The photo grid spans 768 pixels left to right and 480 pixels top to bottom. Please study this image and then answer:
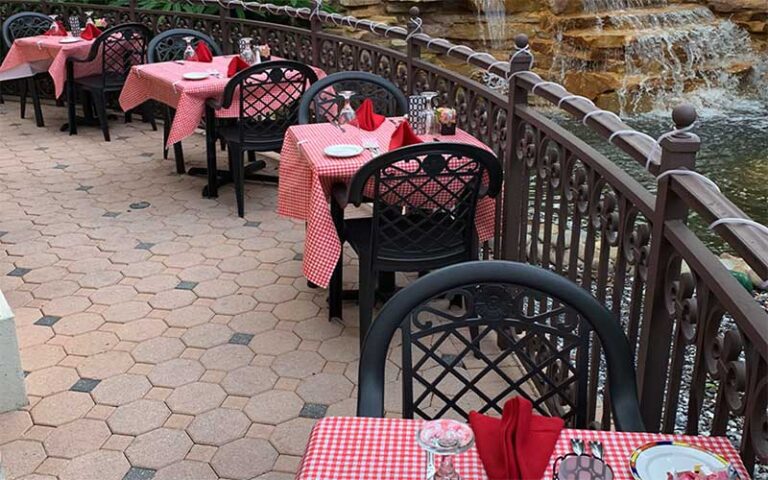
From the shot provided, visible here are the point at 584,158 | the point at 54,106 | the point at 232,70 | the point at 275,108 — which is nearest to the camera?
the point at 584,158

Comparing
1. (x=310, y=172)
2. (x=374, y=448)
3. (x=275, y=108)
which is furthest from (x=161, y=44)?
(x=374, y=448)

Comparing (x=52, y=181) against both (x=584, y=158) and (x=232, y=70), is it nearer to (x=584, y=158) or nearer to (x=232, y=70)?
(x=232, y=70)

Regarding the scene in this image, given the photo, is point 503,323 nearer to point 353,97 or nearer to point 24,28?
point 353,97

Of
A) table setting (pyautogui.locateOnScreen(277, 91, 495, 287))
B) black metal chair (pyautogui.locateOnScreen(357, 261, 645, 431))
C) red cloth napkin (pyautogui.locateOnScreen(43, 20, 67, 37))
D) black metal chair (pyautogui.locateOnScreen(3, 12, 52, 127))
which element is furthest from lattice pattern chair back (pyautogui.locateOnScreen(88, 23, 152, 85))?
black metal chair (pyautogui.locateOnScreen(357, 261, 645, 431))

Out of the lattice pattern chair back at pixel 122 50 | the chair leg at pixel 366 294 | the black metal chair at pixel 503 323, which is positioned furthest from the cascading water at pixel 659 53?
the black metal chair at pixel 503 323

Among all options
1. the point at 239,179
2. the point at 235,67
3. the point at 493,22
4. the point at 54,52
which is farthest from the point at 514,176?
the point at 493,22

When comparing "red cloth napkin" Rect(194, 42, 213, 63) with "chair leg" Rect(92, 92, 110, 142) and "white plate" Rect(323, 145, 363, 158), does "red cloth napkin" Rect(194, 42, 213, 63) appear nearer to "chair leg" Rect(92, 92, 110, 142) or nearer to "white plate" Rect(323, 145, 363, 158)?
"chair leg" Rect(92, 92, 110, 142)

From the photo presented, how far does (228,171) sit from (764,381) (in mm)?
5038

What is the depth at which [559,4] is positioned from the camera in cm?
1102

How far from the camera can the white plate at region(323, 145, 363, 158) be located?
353cm

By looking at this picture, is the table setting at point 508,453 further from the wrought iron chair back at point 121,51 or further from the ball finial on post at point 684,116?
the wrought iron chair back at point 121,51

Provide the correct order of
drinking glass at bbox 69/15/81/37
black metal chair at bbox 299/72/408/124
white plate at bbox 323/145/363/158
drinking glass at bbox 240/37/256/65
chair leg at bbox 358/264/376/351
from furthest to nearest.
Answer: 1. drinking glass at bbox 69/15/81/37
2. drinking glass at bbox 240/37/256/65
3. black metal chair at bbox 299/72/408/124
4. white plate at bbox 323/145/363/158
5. chair leg at bbox 358/264/376/351

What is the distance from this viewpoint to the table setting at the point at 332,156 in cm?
340

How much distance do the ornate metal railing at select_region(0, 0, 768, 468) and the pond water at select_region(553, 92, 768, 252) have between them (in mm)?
2212
